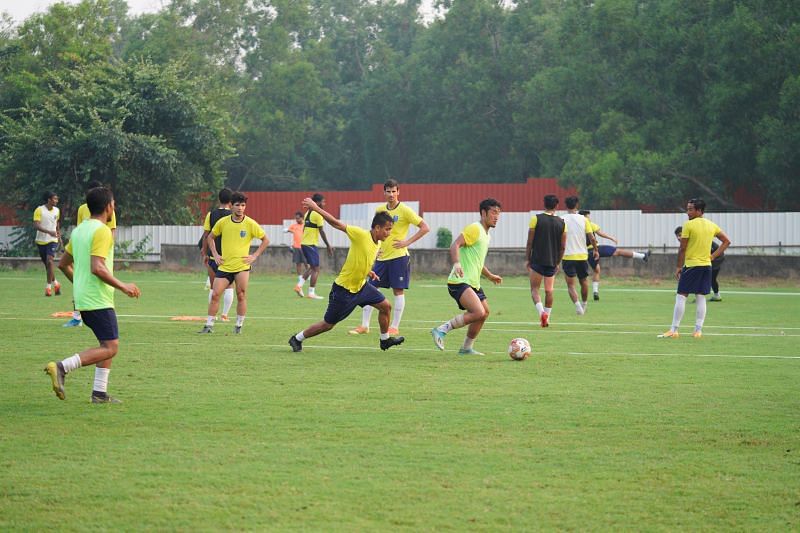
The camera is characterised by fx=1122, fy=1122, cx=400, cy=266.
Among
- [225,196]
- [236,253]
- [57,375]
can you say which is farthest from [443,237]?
[57,375]

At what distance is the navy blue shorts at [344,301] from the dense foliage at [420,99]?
1052 inches

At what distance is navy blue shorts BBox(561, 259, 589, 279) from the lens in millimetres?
20203

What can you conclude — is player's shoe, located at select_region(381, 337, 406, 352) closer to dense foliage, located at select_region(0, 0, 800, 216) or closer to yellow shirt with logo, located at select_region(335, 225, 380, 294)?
yellow shirt with logo, located at select_region(335, 225, 380, 294)

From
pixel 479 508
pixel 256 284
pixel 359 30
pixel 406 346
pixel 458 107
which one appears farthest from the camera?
pixel 359 30

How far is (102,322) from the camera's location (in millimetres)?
9305

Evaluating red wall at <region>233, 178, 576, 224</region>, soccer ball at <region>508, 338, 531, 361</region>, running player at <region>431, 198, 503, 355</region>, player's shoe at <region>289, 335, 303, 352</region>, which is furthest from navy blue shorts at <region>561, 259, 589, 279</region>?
red wall at <region>233, 178, 576, 224</region>

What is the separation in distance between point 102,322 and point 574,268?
12.4 metres

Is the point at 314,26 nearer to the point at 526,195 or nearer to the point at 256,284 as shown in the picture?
the point at 526,195

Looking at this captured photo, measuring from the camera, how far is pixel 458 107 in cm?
6231

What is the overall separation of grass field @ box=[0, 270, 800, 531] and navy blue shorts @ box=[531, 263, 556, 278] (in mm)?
2790

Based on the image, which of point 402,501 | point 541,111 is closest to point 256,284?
point 402,501

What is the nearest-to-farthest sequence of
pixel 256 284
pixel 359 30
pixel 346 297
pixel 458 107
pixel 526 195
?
pixel 346 297, pixel 256 284, pixel 526 195, pixel 458 107, pixel 359 30

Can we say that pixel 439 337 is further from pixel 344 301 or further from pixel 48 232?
pixel 48 232

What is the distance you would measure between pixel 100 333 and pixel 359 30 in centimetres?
7196
